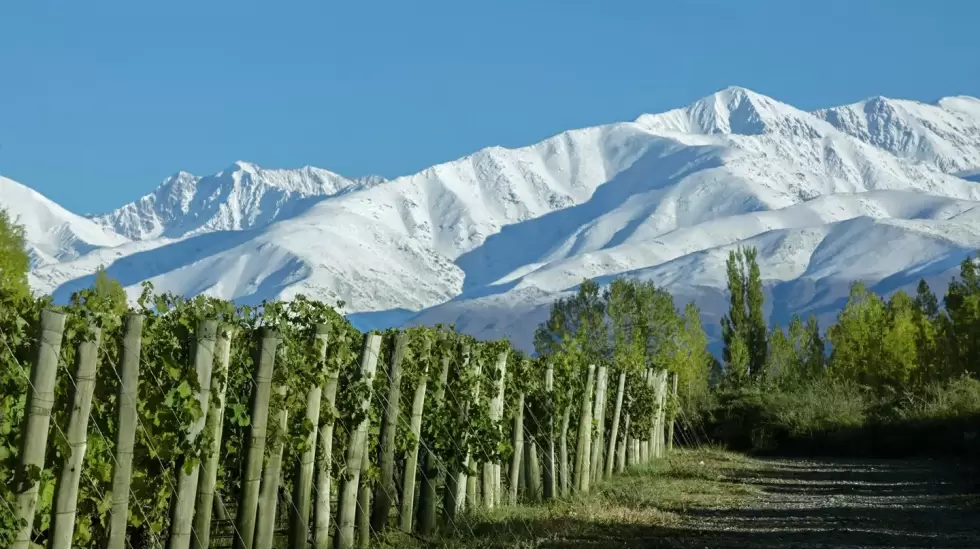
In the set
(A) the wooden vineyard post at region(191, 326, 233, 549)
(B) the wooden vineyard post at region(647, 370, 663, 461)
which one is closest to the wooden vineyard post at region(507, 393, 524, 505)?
(A) the wooden vineyard post at region(191, 326, 233, 549)

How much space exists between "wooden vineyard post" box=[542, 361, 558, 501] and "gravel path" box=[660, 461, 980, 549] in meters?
1.96

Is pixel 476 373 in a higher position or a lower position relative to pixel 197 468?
higher

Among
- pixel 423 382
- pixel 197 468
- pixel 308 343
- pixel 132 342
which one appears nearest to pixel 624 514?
pixel 423 382

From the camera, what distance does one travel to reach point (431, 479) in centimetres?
1380

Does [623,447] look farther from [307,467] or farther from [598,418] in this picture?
[307,467]

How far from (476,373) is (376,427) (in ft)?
9.00

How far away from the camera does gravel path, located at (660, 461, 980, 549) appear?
14.3 m

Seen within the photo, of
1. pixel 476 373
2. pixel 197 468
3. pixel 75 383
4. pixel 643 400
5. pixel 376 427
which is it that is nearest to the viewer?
pixel 75 383

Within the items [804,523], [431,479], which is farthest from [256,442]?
[804,523]

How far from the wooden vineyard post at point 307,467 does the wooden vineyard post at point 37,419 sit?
130 inches

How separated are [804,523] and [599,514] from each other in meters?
2.83

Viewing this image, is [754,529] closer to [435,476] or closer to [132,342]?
[435,476]

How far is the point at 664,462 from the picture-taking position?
31141 millimetres

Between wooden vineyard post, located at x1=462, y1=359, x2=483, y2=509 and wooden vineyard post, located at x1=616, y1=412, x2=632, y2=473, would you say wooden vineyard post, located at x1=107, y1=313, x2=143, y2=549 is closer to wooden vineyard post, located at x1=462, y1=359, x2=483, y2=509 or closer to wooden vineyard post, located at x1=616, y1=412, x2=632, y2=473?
wooden vineyard post, located at x1=462, y1=359, x2=483, y2=509
